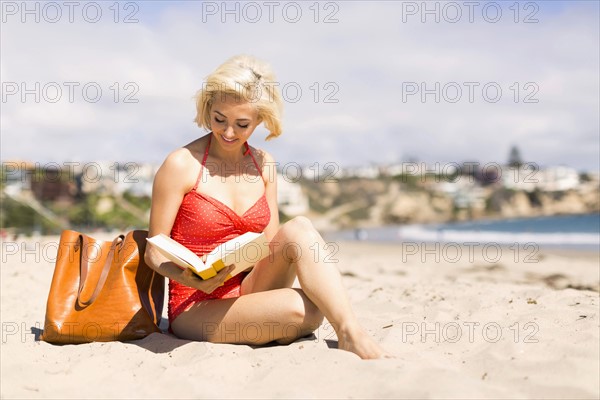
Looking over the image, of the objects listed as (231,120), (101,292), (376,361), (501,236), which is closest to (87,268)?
(101,292)

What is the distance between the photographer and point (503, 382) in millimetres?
2436

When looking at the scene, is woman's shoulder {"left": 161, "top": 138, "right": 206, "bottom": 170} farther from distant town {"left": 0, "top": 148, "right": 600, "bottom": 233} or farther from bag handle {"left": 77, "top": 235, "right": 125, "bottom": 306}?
distant town {"left": 0, "top": 148, "right": 600, "bottom": 233}

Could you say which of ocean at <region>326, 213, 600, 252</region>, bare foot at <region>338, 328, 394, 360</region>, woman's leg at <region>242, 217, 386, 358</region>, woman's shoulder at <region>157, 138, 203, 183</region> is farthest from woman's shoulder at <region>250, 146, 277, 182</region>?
ocean at <region>326, 213, 600, 252</region>

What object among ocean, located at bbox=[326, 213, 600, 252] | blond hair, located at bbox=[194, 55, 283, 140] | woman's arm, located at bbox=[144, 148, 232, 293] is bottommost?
ocean, located at bbox=[326, 213, 600, 252]

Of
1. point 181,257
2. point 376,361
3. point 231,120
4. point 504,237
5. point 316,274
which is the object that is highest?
point 231,120

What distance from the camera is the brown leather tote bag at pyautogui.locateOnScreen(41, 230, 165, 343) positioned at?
3.23m

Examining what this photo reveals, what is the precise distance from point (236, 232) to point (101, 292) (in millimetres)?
826

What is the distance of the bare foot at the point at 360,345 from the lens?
268 cm

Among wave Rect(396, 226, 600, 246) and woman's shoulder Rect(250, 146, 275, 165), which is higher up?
woman's shoulder Rect(250, 146, 275, 165)

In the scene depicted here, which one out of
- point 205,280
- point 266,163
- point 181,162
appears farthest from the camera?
point 266,163

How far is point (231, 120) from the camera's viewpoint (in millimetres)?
3176

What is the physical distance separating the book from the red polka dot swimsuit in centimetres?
48

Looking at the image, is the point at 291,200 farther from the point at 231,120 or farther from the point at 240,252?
the point at 240,252

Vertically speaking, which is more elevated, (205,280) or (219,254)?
(219,254)
